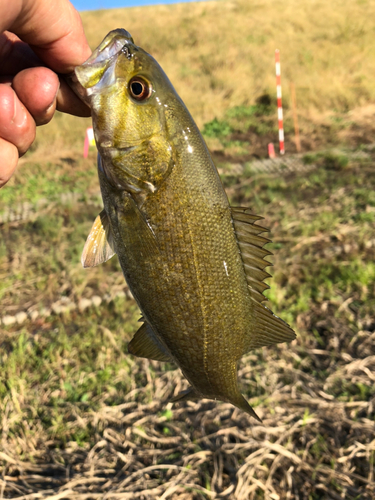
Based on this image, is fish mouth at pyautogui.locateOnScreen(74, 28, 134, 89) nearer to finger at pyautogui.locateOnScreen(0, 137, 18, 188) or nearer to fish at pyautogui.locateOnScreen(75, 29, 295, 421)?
fish at pyautogui.locateOnScreen(75, 29, 295, 421)

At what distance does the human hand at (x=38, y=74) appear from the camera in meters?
1.81

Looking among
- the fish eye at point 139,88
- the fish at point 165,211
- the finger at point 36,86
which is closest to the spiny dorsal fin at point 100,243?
the fish at point 165,211

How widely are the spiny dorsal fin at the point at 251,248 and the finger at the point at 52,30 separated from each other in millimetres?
1265

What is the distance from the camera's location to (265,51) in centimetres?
1836

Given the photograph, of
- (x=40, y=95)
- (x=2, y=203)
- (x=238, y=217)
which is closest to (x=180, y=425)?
(x=238, y=217)

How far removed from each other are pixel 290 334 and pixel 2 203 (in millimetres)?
7517

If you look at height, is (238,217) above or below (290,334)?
above

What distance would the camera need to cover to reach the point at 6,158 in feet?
6.70

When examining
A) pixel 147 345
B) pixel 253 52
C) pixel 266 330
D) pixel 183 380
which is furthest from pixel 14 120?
pixel 253 52

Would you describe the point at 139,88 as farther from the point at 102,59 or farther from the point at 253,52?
the point at 253,52

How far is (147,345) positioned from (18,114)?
1347mm

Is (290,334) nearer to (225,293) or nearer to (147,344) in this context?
(225,293)

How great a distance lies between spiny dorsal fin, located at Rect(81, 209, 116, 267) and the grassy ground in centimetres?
196

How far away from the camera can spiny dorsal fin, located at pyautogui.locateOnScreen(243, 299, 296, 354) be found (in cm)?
154
